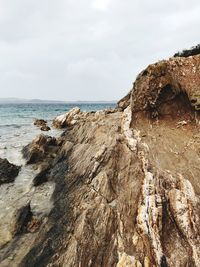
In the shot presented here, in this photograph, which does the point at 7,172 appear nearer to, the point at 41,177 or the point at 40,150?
the point at 41,177

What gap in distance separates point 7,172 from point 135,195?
1062cm

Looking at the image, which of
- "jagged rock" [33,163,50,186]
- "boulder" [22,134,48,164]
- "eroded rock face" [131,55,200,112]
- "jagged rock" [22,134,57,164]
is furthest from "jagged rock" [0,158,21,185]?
"eroded rock face" [131,55,200,112]

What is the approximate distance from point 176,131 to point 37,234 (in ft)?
23.0

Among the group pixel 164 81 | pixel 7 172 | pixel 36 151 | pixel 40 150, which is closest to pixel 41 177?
pixel 7 172

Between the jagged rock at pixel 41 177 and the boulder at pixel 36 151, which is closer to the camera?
the jagged rock at pixel 41 177

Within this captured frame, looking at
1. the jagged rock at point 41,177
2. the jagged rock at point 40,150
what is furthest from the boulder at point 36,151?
the jagged rock at point 41,177

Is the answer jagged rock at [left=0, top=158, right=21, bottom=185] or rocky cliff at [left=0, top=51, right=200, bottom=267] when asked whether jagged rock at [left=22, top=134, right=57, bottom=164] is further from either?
rocky cliff at [left=0, top=51, right=200, bottom=267]

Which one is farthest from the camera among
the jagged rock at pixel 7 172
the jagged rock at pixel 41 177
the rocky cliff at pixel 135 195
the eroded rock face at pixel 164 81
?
the jagged rock at pixel 7 172

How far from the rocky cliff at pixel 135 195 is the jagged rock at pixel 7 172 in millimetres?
2392

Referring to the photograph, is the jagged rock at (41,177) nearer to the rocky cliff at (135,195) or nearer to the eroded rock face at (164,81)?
the rocky cliff at (135,195)

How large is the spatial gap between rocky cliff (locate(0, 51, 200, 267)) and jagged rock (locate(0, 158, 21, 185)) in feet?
7.85

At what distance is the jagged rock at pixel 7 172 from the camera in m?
17.5

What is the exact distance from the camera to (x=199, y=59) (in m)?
14.3

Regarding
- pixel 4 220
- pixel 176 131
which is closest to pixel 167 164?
pixel 176 131
